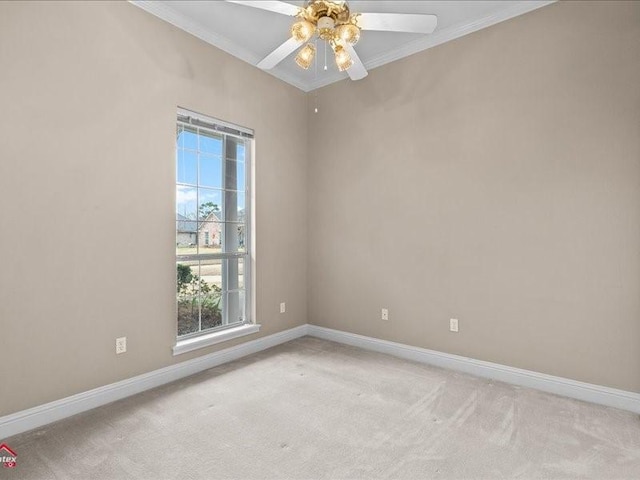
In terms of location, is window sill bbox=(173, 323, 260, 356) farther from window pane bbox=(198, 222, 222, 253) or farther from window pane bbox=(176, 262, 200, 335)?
window pane bbox=(198, 222, 222, 253)

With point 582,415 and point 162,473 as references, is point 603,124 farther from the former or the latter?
point 162,473

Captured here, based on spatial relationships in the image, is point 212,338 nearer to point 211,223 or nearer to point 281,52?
point 211,223

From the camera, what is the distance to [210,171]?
10.7 ft

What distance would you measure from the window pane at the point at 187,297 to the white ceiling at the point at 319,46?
6.69 feet

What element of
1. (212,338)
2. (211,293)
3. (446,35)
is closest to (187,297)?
(211,293)

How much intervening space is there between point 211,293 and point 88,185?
55.1 inches

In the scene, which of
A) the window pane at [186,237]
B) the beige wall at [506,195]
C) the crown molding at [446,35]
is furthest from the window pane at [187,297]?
the crown molding at [446,35]

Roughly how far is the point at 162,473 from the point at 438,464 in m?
1.42

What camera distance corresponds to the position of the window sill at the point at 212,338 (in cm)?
290

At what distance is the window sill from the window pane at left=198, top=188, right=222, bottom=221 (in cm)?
108

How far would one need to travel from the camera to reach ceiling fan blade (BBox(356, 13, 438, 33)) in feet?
6.19

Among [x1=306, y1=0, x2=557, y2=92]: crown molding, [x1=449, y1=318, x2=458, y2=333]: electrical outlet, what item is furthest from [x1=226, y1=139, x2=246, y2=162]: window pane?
[x1=449, y1=318, x2=458, y2=333]: electrical outlet

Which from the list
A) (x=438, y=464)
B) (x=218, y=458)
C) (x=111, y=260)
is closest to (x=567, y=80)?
(x=438, y=464)

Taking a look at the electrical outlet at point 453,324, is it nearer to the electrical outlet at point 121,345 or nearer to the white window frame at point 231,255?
the white window frame at point 231,255
